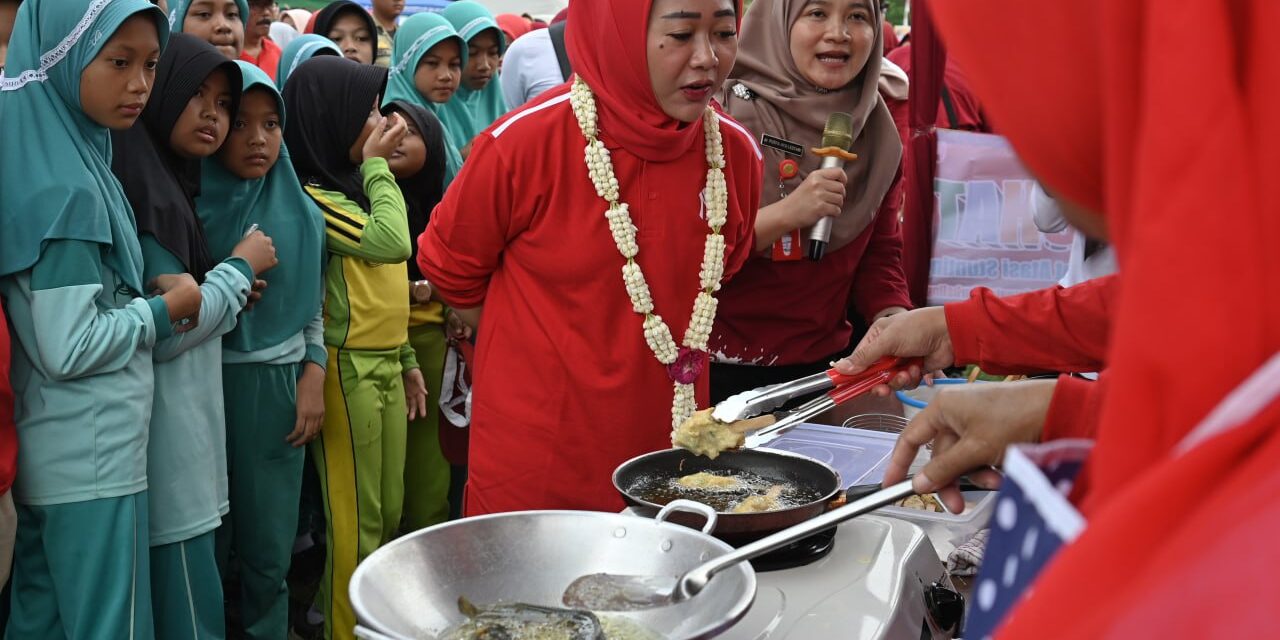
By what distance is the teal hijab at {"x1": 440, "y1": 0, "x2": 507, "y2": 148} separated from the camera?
4656mm

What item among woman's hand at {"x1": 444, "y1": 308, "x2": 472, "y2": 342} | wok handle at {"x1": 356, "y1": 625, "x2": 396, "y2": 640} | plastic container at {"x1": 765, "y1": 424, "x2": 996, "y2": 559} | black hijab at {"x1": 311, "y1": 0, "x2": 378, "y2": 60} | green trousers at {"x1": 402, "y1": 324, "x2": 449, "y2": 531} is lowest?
green trousers at {"x1": 402, "y1": 324, "x2": 449, "y2": 531}

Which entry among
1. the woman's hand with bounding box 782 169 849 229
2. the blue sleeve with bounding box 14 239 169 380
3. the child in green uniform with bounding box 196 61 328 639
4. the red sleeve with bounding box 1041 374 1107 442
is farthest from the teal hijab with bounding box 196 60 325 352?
the red sleeve with bounding box 1041 374 1107 442

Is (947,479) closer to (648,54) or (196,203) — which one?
(648,54)

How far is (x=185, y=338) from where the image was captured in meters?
2.50

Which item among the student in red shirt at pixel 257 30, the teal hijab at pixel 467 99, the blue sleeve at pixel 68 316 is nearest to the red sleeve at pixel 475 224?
the blue sleeve at pixel 68 316

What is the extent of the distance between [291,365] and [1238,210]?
269 cm

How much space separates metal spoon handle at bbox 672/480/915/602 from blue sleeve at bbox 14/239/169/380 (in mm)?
1517

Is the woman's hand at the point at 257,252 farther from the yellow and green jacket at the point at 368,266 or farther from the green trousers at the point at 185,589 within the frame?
the green trousers at the point at 185,589

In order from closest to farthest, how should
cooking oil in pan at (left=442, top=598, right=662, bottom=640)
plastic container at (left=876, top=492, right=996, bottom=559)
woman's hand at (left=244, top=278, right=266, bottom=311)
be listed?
1. cooking oil in pan at (left=442, top=598, right=662, bottom=640)
2. plastic container at (left=876, top=492, right=996, bottom=559)
3. woman's hand at (left=244, top=278, right=266, bottom=311)

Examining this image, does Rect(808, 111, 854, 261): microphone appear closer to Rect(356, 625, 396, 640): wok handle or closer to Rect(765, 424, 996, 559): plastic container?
Rect(765, 424, 996, 559): plastic container

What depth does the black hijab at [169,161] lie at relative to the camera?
8.26 ft

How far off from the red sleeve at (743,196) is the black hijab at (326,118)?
131 centimetres

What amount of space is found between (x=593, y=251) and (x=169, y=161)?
3.92 ft

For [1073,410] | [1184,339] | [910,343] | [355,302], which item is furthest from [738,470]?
[355,302]
